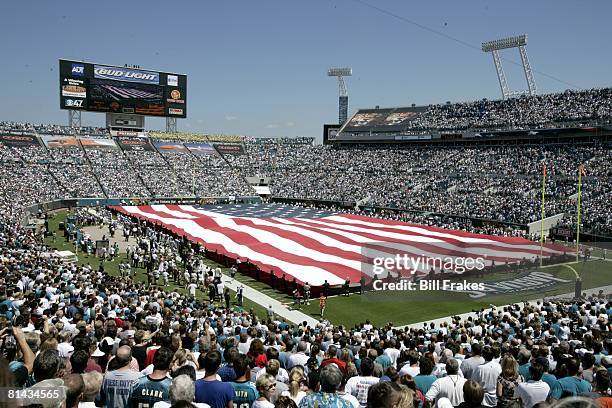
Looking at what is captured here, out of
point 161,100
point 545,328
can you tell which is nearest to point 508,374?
point 545,328

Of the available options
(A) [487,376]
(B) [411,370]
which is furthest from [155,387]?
(A) [487,376]

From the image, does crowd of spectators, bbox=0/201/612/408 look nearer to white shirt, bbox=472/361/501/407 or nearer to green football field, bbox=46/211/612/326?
white shirt, bbox=472/361/501/407

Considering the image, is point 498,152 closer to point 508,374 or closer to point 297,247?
point 297,247

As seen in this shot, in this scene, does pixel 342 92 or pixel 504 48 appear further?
Result: pixel 342 92

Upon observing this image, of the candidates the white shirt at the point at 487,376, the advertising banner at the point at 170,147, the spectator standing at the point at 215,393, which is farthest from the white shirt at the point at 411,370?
the advertising banner at the point at 170,147

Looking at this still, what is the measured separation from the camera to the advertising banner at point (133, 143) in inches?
2301

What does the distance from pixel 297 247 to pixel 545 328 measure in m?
16.4

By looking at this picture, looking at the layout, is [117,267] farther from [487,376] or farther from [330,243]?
[487,376]

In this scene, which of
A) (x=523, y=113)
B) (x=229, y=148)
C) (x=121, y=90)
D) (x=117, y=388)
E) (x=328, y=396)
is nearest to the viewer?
(x=328, y=396)

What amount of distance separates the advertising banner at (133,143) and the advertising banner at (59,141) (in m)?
5.07

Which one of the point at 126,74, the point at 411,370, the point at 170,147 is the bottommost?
the point at 411,370

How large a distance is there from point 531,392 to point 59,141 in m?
59.3

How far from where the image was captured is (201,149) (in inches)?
2554

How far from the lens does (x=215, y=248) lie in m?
25.5
